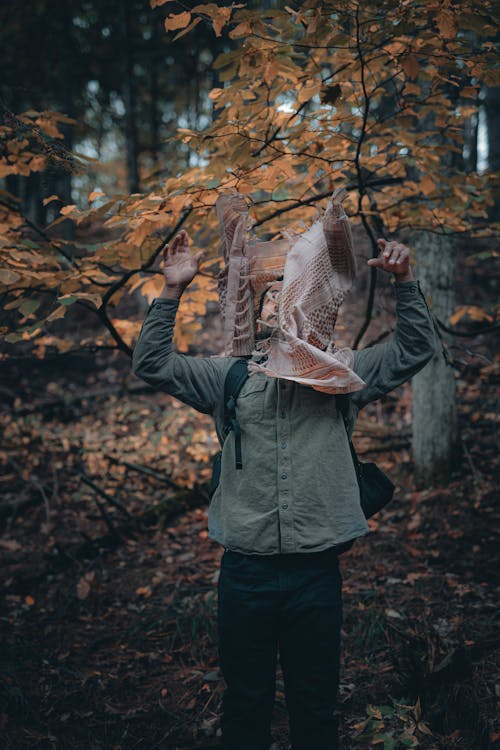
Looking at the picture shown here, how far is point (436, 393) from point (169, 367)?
12.9 ft

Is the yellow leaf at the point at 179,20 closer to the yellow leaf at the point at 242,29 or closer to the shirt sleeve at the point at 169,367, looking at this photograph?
the yellow leaf at the point at 242,29

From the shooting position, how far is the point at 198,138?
2609 mm

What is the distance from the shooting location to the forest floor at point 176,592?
289cm

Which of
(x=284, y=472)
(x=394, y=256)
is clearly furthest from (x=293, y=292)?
(x=284, y=472)

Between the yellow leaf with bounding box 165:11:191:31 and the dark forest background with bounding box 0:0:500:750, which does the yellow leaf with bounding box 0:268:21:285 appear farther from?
the yellow leaf with bounding box 165:11:191:31

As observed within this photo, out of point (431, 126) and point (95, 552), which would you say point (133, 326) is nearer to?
point (95, 552)

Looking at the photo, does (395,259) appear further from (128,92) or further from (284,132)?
(128,92)

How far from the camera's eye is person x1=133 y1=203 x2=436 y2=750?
76.9 inches

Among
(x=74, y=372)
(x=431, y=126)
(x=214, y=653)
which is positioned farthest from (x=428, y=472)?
(x=74, y=372)

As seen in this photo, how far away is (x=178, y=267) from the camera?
2145 millimetres

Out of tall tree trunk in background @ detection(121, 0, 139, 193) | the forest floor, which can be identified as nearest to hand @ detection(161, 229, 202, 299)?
the forest floor

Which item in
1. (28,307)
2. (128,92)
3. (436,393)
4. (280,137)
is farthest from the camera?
(128,92)

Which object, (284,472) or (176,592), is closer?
(284,472)

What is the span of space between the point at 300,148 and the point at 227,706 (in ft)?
9.75
